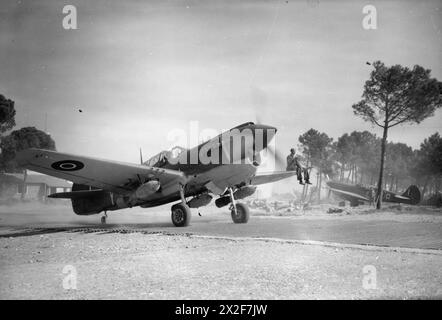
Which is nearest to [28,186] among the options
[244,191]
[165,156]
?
[165,156]

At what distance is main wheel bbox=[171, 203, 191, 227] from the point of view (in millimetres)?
14367

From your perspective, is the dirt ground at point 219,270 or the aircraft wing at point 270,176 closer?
the dirt ground at point 219,270

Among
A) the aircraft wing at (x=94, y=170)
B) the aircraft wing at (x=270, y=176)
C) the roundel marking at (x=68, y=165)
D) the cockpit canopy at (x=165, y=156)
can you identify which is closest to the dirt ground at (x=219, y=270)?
the aircraft wing at (x=94, y=170)

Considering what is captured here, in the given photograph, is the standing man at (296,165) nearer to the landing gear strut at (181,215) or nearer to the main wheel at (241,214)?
the main wheel at (241,214)

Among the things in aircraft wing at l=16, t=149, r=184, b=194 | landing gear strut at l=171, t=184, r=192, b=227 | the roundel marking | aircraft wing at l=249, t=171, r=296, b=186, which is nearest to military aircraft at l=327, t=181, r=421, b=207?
aircraft wing at l=249, t=171, r=296, b=186

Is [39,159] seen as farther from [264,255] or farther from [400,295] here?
[400,295]

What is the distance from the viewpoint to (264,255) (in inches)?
289

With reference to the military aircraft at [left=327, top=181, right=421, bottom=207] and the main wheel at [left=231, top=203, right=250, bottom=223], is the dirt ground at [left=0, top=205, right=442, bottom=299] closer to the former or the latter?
the main wheel at [left=231, top=203, right=250, bottom=223]

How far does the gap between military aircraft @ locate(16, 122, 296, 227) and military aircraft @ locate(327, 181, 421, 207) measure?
28297 mm

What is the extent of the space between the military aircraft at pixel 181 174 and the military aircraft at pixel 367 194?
28297 millimetres

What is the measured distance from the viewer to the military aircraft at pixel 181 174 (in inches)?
542

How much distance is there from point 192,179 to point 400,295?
11.0 meters

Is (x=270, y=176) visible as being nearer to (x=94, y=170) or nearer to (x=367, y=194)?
(x=94, y=170)
